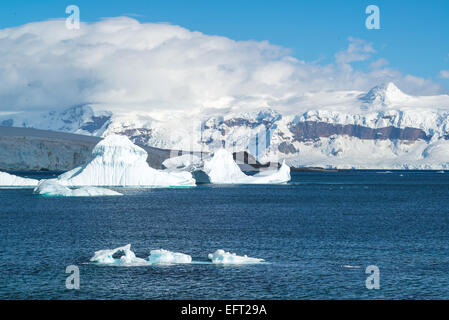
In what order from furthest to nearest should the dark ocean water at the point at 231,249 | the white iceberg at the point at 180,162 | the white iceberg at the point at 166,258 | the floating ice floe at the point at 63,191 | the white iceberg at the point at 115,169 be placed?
the white iceberg at the point at 180,162, the white iceberg at the point at 115,169, the floating ice floe at the point at 63,191, the white iceberg at the point at 166,258, the dark ocean water at the point at 231,249

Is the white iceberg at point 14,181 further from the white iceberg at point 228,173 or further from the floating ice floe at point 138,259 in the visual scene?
the floating ice floe at point 138,259

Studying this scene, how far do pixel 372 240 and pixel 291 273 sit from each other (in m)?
11.7

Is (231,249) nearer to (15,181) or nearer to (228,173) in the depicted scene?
(15,181)

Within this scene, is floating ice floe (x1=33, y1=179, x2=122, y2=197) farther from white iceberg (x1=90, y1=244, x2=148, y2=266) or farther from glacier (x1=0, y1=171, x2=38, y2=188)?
white iceberg (x1=90, y1=244, x2=148, y2=266)

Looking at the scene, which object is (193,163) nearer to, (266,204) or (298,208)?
(266,204)

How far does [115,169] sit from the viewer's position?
80.9m

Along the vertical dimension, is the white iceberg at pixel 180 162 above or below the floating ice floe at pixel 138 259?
above

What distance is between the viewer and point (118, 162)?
261 ft

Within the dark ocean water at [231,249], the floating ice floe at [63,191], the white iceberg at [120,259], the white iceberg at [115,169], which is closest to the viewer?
the dark ocean water at [231,249]

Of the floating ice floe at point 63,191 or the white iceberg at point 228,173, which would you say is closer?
the floating ice floe at point 63,191

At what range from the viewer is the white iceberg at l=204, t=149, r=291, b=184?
98.3 m

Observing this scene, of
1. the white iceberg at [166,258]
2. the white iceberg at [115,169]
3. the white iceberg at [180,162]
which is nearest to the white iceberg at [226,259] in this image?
the white iceberg at [166,258]

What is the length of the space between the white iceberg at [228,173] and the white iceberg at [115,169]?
13.9 metres

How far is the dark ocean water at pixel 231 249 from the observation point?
22766 mm
